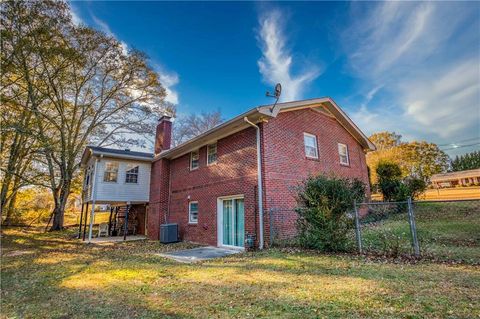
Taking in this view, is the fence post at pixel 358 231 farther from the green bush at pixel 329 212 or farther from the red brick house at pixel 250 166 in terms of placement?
the red brick house at pixel 250 166

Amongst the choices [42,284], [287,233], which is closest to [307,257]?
[287,233]

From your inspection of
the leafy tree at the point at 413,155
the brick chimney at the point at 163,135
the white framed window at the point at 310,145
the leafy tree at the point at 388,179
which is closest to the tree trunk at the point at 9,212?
the brick chimney at the point at 163,135

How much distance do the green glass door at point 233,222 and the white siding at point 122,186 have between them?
27.6ft

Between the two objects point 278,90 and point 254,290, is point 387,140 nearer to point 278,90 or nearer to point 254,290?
point 278,90

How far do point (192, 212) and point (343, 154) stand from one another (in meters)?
8.74

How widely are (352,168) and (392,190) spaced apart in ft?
10.1

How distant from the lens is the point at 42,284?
6246 mm

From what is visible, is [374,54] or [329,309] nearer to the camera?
[329,309]

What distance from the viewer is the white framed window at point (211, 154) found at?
39.8 feet

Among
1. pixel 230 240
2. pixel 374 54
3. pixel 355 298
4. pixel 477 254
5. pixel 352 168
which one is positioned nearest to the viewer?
pixel 355 298

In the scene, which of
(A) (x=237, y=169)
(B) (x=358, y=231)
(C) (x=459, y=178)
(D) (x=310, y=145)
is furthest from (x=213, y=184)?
(C) (x=459, y=178)

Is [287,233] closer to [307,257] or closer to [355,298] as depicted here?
[307,257]

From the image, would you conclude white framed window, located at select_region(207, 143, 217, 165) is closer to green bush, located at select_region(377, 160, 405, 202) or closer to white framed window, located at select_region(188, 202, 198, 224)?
white framed window, located at select_region(188, 202, 198, 224)

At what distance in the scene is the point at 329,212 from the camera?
24.1 ft
